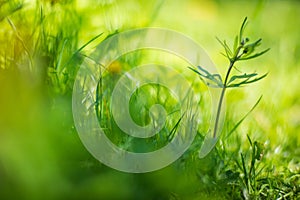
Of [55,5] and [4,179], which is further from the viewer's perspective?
[55,5]

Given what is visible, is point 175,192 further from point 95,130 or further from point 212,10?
point 212,10

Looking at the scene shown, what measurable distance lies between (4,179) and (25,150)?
75 millimetres

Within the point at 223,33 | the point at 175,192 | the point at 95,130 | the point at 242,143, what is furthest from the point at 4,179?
the point at 223,33

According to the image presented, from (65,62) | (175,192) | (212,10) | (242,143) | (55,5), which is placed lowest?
(175,192)

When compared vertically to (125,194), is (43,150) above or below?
above

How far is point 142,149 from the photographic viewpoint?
1256 mm

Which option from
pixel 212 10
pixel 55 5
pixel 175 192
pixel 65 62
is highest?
pixel 212 10

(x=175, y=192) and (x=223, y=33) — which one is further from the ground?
(x=223, y=33)

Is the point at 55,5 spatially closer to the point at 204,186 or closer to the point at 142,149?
the point at 142,149

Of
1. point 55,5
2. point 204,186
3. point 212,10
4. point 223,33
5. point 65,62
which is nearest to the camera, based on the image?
point 204,186

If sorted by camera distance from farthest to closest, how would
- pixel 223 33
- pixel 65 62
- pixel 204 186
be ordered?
pixel 223 33
pixel 65 62
pixel 204 186

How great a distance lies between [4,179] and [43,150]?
0.34 ft

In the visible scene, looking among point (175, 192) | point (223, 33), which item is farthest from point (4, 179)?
point (223, 33)

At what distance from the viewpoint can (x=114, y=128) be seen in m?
1.29
